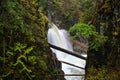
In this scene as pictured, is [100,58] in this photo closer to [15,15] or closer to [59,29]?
[15,15]

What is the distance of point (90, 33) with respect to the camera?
9602 millimetres

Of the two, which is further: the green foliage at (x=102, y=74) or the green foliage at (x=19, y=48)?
the green foliage at (x=19, y=48)

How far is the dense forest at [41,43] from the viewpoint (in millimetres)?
9922

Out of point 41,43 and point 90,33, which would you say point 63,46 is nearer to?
point 41,43

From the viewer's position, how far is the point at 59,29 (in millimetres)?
29188

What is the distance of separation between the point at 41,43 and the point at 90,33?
3.99 metres

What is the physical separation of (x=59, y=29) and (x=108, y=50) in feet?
61.6

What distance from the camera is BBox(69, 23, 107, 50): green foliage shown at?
31.4ft

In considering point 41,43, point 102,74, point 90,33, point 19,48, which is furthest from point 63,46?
point 90,33

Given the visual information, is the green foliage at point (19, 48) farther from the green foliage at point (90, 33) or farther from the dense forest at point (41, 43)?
the green foliage at point (90, 33)

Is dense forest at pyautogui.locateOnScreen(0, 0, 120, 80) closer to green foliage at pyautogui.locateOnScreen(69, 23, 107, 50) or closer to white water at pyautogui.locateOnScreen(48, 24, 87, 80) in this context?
green foliage at pyautogui.locateOnScreen(69, 23, 107, 50)

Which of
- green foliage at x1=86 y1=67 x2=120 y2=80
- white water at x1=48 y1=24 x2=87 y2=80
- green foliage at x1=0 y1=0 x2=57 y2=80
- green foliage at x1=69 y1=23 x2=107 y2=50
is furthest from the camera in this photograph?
white water at x1=48 y1=24 x2=87 y2=80

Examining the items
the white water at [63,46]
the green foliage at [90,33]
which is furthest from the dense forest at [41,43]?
the white water at [63,46]

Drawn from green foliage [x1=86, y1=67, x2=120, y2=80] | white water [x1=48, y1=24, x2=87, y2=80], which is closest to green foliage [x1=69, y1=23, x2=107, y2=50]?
green foliage [x1=86, y1=67, x2=120, y2=80]
